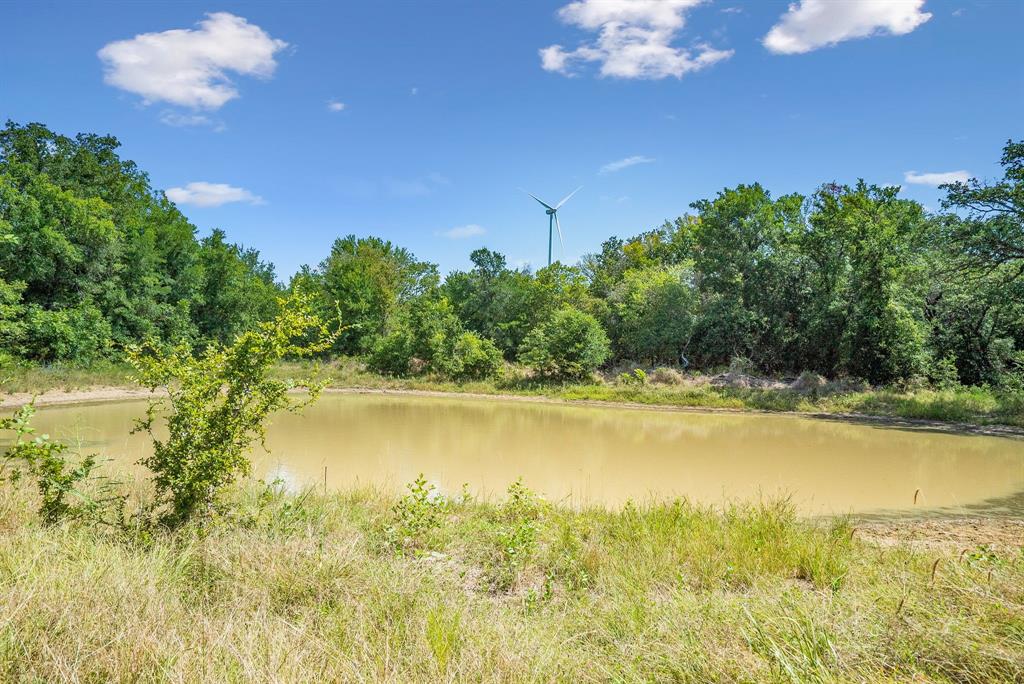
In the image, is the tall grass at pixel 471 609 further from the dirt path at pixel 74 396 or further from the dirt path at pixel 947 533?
the dirt path at pixel 74 396

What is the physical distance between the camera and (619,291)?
117ft

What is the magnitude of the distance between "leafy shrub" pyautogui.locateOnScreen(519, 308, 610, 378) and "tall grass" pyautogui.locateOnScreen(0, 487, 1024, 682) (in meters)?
24.3

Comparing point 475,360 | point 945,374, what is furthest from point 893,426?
point 475,360

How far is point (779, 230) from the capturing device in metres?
30.2

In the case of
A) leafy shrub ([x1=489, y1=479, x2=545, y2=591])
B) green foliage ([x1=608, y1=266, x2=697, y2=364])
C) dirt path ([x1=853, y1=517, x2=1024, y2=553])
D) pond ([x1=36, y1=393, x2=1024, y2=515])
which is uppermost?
green foliage ([x1=608, y1=266, x2=697, y2=364])

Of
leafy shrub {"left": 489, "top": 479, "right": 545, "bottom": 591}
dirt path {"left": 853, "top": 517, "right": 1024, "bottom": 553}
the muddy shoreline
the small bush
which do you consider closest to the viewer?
leafy shrub {"left": 489, "top": 479, "right": 545, "bottom": 591}

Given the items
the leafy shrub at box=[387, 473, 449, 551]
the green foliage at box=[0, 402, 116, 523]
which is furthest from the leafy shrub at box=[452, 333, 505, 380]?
the green foliage at box=[0, 402, 116, 523]

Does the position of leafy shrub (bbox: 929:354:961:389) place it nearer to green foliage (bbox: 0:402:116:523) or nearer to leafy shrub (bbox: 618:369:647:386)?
leafy shrub (bbox: 618:369:647:386)

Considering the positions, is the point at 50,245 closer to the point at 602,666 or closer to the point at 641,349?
the point at 641,349

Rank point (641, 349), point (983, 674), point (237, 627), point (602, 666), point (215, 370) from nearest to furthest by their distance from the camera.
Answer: point (983, 674) < point (602, 666) < point (237, 627) < point (215, 370) < point (641, 349)

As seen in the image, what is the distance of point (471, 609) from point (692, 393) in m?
23.7

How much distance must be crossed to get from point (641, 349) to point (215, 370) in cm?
2890

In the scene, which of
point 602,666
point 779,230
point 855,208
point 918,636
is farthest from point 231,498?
point 779,230

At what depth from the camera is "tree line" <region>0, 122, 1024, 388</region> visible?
2388 cm
